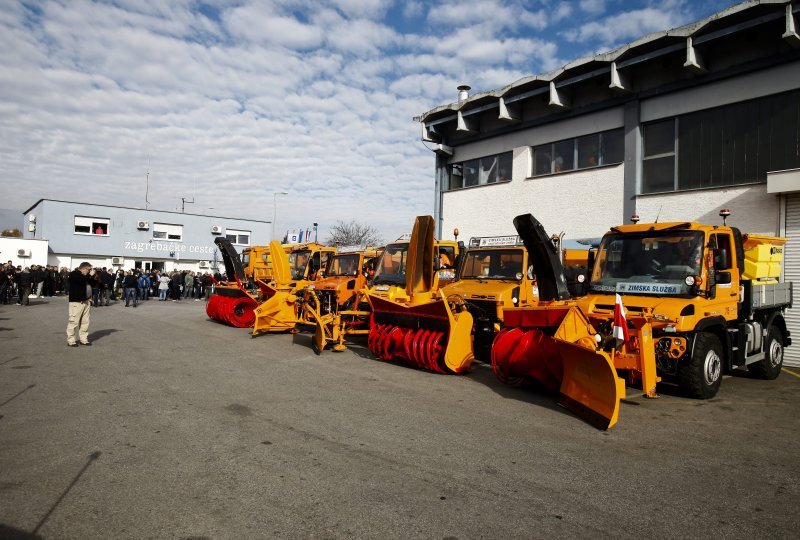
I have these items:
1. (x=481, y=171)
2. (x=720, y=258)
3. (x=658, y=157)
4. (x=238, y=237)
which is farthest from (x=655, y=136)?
(x=238, y=237)

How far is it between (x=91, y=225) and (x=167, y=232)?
4918mm

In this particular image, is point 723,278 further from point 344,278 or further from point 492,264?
point 344,278

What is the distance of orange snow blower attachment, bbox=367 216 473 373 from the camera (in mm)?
9117

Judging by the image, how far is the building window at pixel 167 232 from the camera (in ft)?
127

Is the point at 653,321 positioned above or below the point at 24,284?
above

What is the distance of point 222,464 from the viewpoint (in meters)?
4.59

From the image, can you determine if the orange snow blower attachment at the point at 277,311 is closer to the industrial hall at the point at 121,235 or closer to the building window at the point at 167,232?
the industrial hall at the point at 121,235

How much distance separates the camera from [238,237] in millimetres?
43625

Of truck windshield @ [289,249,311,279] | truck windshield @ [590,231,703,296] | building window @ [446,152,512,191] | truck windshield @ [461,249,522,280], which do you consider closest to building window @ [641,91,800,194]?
building window @ [446,152,512,191]

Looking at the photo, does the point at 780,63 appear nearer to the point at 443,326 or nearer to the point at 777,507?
the point at 443,326

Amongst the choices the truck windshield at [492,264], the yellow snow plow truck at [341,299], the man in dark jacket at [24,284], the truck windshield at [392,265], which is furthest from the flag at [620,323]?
the man in dark jacket at [24,284]

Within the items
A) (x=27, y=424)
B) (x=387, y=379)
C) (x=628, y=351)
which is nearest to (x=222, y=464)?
(x=27, y=424)

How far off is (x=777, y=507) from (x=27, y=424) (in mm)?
7062

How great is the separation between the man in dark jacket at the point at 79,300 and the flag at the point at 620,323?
1029 centimetres
